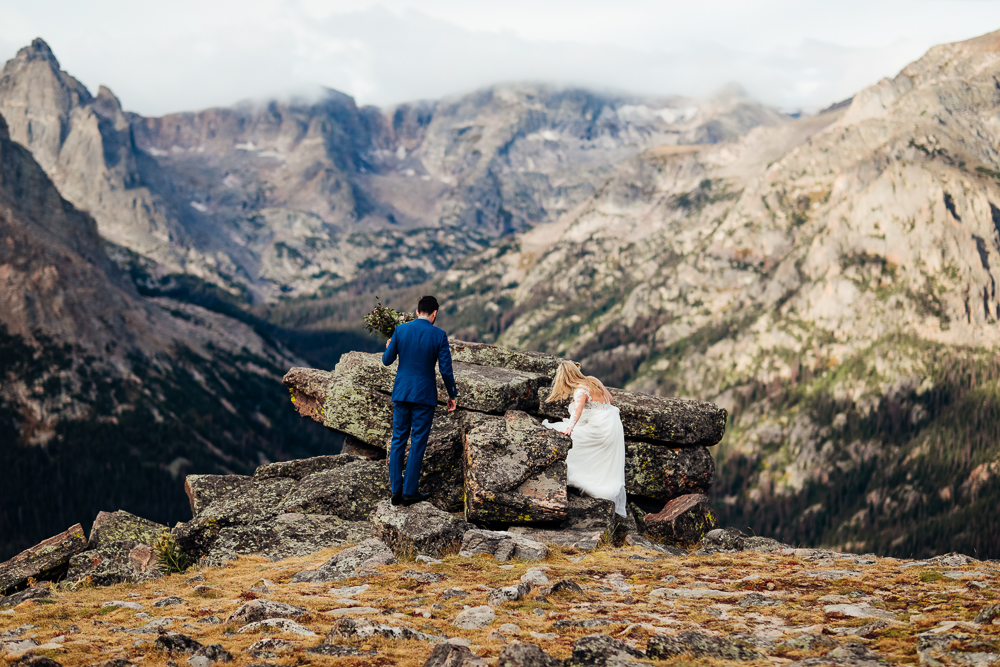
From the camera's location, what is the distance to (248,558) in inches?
744

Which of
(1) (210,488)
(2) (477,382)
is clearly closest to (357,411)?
(2) (477,382)

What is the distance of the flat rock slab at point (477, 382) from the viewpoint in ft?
81.8

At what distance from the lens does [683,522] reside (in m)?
22.9

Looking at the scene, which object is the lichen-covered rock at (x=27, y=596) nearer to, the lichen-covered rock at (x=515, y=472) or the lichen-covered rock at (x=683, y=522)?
the lichen-covered rock at (x=515, y=472)

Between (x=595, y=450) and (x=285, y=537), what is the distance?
33.2ft

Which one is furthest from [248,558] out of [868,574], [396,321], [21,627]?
[868,574]

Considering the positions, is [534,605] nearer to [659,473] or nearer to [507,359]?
[659,473]

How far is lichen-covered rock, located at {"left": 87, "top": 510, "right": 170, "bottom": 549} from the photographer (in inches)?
914

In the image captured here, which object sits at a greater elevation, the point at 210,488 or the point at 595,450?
the point at 595,450

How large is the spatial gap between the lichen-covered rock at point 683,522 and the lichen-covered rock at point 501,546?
6687 millimetres

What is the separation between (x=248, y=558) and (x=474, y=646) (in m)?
10.8

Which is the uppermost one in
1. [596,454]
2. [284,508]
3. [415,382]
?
[415,382]

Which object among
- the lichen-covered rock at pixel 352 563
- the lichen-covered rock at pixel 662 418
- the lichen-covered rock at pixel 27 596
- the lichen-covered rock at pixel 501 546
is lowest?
the lichen-covered rock at pixel 27 596

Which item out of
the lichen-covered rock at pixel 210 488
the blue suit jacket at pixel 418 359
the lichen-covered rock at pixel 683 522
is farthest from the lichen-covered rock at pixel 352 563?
the lichen-covered rock at pixel 683 522
